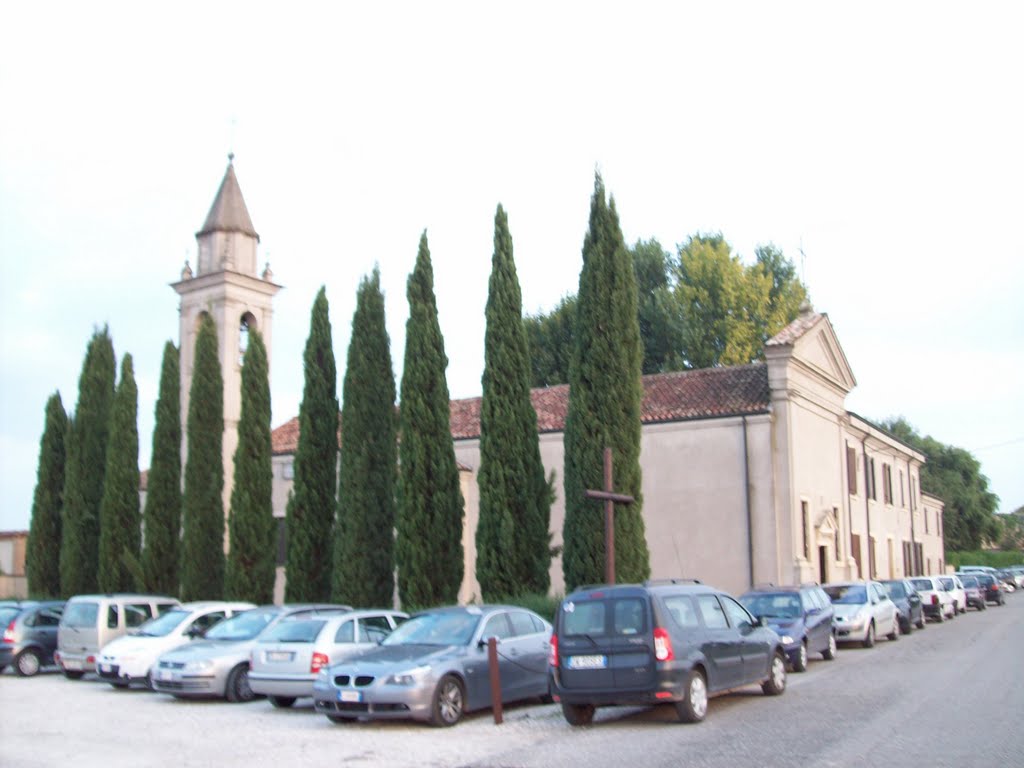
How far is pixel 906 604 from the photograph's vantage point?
27.9m

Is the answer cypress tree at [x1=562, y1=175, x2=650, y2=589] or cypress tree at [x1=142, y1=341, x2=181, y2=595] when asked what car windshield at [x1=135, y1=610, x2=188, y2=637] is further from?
cypress tree at [x1=142, y1=341, x2=181, y2=595]

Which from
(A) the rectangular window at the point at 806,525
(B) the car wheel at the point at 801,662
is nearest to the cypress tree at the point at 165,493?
(B) the car wheel at the point at 801,662

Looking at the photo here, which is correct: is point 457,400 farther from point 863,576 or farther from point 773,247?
point 773,247

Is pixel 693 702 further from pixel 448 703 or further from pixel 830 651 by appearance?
pixel 830 651

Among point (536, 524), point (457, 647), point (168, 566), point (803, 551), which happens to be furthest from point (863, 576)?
point (457, 647)

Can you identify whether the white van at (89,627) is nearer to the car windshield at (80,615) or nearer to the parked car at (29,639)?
the car windshield at (80,615)

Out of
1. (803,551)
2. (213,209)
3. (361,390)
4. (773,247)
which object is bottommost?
(803,551)

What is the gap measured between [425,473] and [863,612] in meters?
10.4

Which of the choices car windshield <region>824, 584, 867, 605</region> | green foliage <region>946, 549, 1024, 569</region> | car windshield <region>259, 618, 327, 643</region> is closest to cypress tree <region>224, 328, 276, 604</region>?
car windshield <region>259, 618, 327, 643</region>

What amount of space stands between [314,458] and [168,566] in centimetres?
615

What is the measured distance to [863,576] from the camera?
3825cm

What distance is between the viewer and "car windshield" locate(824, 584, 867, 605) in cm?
2392

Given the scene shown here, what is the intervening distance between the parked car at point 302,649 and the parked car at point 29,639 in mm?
7958

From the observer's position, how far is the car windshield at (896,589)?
28.0 meters
